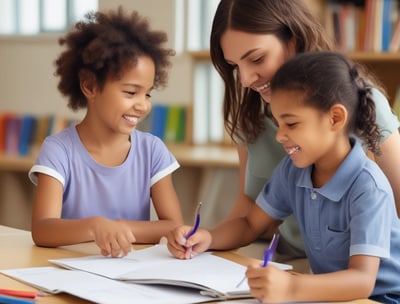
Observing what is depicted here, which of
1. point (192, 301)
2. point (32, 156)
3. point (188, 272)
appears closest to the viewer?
point (192, 301)

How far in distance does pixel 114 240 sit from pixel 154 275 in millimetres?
191

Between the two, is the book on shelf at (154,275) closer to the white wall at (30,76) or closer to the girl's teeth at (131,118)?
the girl's teeth at (131,118)

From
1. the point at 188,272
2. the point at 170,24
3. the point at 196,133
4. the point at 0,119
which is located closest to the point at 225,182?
the point at 196,133

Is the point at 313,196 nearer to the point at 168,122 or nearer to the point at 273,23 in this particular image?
the point at 273,23

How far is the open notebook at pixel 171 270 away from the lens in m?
1.21

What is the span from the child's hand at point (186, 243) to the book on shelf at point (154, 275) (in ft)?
0.04

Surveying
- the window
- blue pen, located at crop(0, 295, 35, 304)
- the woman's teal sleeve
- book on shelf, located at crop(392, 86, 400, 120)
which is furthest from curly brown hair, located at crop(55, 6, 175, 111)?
the window

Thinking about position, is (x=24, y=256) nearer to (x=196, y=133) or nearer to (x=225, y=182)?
(x=225, y=182)

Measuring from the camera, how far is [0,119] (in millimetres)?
4387

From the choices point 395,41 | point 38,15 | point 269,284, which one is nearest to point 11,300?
point 269,284

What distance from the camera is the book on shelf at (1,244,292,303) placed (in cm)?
120

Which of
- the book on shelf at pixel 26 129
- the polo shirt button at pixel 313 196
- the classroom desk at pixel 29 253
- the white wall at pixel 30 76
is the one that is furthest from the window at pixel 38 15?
the polo shirt button at pixel 313 196

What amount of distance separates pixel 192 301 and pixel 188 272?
0.14 metres

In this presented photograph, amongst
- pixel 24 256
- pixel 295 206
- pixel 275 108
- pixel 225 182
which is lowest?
pixel 225 182
